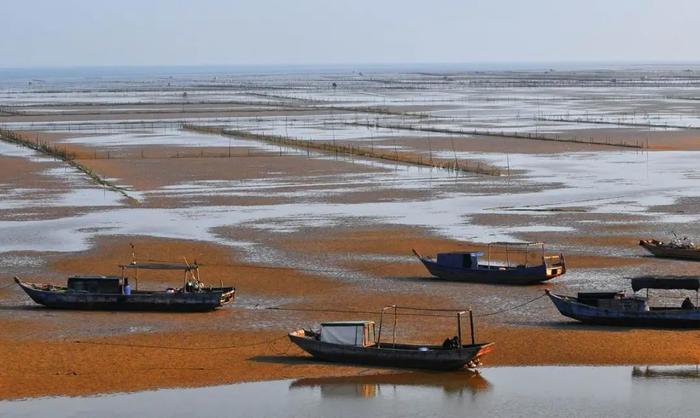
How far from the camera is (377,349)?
24078 millimetres

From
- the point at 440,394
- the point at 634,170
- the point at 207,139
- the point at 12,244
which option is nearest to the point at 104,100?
the point at 207,139

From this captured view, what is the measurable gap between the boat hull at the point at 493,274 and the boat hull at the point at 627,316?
371cm

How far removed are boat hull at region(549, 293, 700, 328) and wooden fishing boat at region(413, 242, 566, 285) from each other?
12.3 feet

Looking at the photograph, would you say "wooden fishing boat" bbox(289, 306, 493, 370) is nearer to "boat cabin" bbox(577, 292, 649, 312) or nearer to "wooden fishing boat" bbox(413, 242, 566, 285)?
"boat cabin" bbox(577, 292, 649, 312)

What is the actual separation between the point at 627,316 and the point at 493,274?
5629 mm

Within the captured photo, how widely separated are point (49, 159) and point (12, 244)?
89.0 feet

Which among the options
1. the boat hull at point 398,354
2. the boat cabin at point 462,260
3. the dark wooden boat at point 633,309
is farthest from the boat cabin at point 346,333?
the boat cabin at point 462,260

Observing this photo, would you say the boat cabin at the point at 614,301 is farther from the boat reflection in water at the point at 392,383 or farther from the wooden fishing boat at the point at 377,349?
the boat reflection in water at the point at 392,383

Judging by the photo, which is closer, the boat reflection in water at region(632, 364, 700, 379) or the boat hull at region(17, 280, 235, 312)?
the boat reflection in water at region(632, 364, 700, 379)

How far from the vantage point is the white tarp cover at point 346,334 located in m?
24.2

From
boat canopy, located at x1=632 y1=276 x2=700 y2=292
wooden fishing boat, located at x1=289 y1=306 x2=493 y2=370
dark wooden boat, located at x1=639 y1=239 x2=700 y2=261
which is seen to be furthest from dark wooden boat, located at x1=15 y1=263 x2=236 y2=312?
dark wooden boat, located at x1=639 y1=239 x2=700 y2=261

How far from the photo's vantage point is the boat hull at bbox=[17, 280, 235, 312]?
94.9ft

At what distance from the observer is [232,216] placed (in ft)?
144

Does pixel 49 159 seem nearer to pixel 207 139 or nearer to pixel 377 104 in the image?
pixel 207 139
